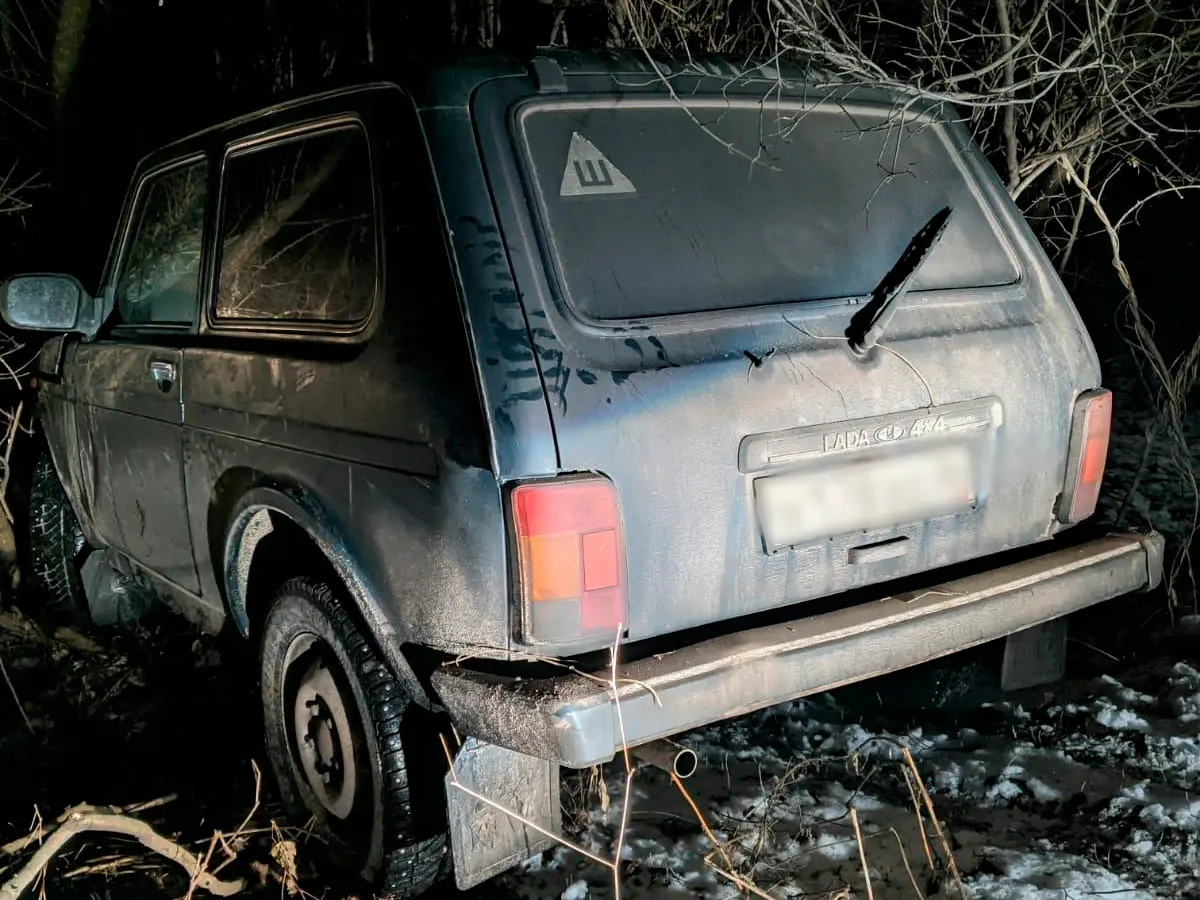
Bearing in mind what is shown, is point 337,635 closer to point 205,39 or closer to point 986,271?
point 986,271

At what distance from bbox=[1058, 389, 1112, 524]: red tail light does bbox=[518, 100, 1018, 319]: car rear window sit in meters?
0.39

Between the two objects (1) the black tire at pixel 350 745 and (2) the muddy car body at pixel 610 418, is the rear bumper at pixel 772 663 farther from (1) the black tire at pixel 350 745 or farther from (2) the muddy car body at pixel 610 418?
(1) the black tire at pixel 350 745

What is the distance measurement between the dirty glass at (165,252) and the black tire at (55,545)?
1.18 metres

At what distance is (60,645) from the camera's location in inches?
163

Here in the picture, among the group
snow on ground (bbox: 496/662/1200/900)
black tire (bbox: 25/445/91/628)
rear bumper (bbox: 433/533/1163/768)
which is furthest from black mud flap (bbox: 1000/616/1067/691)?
black tire (bbox: 25/445/91/628)

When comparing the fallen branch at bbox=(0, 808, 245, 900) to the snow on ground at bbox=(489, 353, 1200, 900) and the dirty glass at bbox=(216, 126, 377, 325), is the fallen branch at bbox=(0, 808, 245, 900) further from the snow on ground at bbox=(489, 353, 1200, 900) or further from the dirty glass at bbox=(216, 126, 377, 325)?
the dirty glass at bbox=(216, 126, 377, 325)

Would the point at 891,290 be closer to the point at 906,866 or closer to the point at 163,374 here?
the point at 906,866

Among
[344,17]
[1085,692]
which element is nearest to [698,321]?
[1085,692]

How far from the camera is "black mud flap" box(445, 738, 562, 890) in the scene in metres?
2.14

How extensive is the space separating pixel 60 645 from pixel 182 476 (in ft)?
5.56

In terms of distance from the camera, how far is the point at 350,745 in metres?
2.45

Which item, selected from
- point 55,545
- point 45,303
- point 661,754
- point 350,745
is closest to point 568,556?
point 661,754

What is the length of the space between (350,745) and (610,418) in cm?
113

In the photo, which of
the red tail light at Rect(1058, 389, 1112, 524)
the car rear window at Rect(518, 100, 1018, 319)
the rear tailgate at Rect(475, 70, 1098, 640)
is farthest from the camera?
the red tail light at Rect(1058, 389, 1112, 524)
